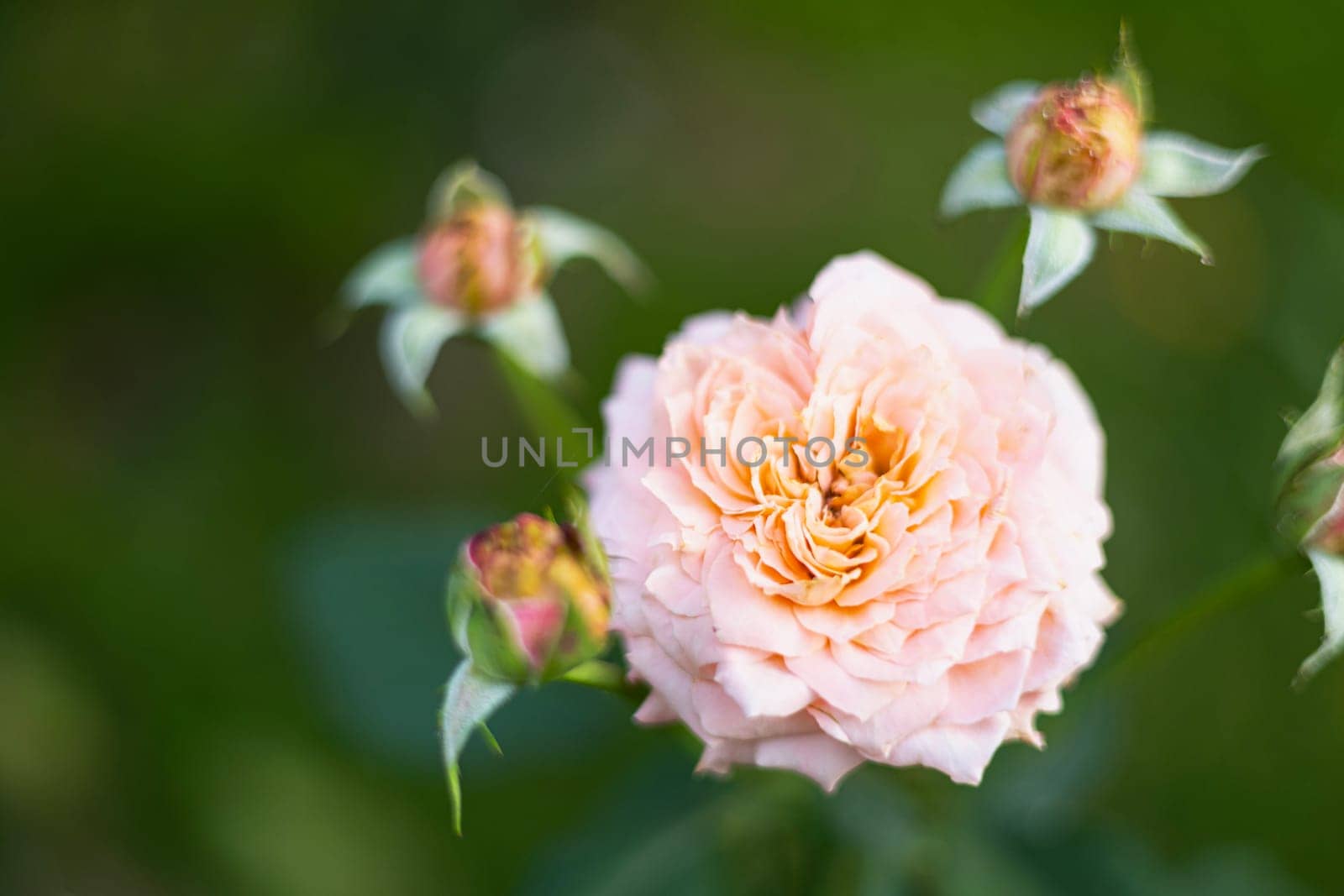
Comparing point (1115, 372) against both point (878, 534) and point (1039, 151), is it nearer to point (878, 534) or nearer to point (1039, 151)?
point (1039, 151)

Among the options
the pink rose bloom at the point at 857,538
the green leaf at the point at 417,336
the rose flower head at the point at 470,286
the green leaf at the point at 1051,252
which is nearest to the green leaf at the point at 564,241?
the rose flower head at the point at 470,286

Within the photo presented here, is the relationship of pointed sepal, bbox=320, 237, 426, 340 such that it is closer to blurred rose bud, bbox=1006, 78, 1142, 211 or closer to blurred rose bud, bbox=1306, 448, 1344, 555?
blurred rose bud, bbox=1006, 78, 1142, 211

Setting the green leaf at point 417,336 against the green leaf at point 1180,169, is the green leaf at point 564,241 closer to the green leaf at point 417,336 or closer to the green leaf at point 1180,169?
the green leaf at point 417,336

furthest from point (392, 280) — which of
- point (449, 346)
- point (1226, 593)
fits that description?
point (449, 346)

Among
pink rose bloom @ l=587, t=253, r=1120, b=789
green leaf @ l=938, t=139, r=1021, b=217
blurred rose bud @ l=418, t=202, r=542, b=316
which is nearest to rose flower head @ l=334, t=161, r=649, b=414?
blurred rose bud @ l=418, t=202, r=542, b=316

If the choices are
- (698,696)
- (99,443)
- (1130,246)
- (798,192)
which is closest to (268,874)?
(99,443)
